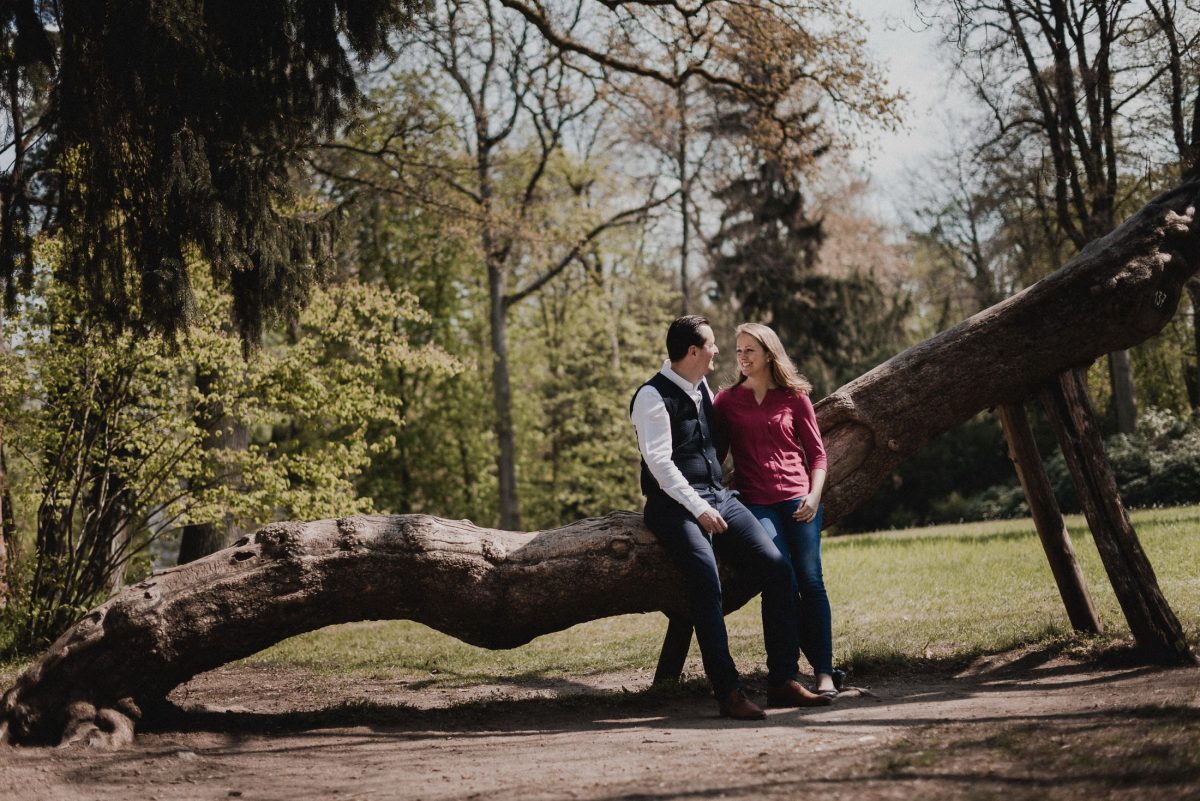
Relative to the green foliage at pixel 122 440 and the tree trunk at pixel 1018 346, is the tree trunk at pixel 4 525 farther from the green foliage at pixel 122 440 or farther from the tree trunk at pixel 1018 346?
the tree trunk at pixel 1018 346

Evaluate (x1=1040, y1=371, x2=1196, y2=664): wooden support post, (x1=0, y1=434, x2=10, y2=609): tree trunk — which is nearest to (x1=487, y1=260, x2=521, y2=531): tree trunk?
(x1=0, y1=434, x2=10, y2=609): tree trunk

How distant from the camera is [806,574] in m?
6.43

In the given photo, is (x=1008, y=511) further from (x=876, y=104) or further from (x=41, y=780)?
(x=41, y=780)

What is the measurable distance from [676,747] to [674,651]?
2366 millimetres

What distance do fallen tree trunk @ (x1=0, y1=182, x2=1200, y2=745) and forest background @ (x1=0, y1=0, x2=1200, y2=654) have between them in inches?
91.8

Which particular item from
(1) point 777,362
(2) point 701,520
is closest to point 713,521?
(2) point 701,520

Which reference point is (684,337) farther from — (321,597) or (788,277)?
(788,277)

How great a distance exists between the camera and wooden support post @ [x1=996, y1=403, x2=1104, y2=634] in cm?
769

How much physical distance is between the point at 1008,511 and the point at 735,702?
18.8 meters

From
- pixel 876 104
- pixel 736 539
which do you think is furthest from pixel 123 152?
pixel 876 104

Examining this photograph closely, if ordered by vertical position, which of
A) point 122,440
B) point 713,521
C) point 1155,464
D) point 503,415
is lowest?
point 713,521

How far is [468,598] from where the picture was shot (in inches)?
258

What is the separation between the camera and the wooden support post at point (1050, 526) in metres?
7.69

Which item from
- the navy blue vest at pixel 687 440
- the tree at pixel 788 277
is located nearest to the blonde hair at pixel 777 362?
the navy blue vest at pixel 687 440
